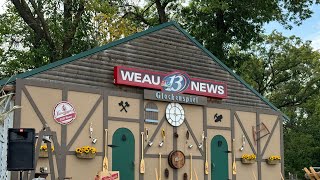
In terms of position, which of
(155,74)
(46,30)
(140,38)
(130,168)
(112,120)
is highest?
(46,30)

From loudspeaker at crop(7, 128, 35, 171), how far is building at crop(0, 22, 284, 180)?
1.32 metres

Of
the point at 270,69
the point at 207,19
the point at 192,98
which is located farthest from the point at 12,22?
the point at 270,69

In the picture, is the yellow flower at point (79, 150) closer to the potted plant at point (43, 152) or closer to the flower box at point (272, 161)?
the potted plant at point (43, 152)

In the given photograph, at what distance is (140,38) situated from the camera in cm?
1572

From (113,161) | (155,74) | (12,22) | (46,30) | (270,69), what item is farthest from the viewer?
(270,69)

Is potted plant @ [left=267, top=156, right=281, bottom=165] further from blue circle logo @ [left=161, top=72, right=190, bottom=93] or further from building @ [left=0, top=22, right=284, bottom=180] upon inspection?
blue circle logo @ [left=161, top=72, right=190, bottom=93]

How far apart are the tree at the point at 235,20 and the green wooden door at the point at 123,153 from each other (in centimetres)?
1209

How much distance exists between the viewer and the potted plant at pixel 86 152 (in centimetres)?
1352

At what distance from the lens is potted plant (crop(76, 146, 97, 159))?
44.3 feet

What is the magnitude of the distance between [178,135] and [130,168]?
77.2 inches

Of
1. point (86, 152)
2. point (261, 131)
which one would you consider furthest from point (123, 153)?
point (261, 131)

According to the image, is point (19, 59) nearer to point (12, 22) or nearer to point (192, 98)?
point (12, 22)

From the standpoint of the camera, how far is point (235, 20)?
2622 cm

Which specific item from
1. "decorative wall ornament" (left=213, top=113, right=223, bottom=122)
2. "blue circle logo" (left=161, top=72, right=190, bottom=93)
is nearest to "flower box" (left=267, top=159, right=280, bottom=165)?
"decorative wall ornament" (left=213, top=113, right=223, bottom=122)
